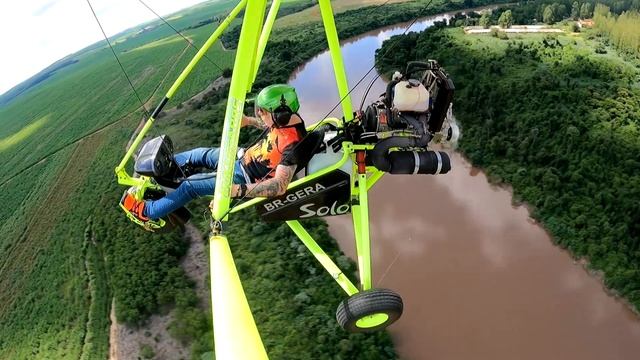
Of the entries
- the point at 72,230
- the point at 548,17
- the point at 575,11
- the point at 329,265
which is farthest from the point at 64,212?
the point at 575,11

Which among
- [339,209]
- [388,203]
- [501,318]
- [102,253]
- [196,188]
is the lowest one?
[501,318]

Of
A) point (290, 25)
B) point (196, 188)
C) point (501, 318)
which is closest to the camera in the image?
point (196, 188)

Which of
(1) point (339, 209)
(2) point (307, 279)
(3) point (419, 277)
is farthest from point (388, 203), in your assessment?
(1) point (339, 209)

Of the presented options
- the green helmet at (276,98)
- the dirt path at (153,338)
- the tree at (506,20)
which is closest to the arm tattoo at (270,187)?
the green helmet at (276,98)

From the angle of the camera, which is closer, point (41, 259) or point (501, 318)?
point (501, 318)

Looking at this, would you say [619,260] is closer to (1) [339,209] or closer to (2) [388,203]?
(2) [388,203]

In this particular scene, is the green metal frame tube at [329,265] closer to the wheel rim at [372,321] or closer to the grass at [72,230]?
the wheel rim at [372,321]

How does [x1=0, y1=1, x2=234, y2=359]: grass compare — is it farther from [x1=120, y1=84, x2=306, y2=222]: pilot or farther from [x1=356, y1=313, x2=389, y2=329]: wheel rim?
[x1=356, y1=313, x2=389, y2=329]: wheel rim

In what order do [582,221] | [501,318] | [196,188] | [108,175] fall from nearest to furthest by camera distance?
[196,188] < [501,318] < [582,221] < [108,175]

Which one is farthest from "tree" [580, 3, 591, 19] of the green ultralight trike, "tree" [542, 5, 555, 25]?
the green ultralight trike
